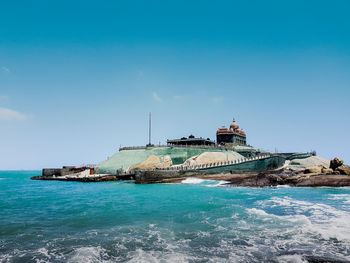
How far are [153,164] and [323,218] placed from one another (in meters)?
50.4

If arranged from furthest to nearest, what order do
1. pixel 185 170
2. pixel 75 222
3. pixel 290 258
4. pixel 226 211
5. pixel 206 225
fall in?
pixel 185 170 → pixel 226 211 → pixel 75 222 → pixel 206 225 → pixel 290 258

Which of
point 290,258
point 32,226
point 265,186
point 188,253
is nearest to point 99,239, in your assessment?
point 188,253

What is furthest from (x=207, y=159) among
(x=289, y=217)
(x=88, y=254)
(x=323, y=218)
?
(x=88, y=254)

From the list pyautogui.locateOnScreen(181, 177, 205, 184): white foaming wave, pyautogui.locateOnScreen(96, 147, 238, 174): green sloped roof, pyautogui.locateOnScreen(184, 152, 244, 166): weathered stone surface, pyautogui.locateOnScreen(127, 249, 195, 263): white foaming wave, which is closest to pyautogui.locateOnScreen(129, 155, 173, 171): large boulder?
pyautogui.locateOnScreen(96, 147, 238, 174): green sloped roof

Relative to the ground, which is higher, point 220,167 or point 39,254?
point 220,167

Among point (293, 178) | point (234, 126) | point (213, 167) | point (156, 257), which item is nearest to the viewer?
point (156, 257)

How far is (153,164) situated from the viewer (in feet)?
212

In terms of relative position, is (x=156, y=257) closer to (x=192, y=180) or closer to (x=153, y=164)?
(x=192, y=180)

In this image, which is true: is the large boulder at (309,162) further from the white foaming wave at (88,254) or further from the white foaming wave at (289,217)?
the white foaming wave at (88,254)

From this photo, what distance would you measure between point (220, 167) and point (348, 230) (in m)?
42.1

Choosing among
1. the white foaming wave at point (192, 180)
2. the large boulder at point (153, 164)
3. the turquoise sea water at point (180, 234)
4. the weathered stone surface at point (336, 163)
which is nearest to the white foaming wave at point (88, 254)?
the turquoise sea water at point (180, 234)

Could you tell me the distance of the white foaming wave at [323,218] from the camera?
12914mm

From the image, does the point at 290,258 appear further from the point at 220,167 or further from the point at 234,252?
the point at 220,167

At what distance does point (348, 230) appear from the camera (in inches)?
522
